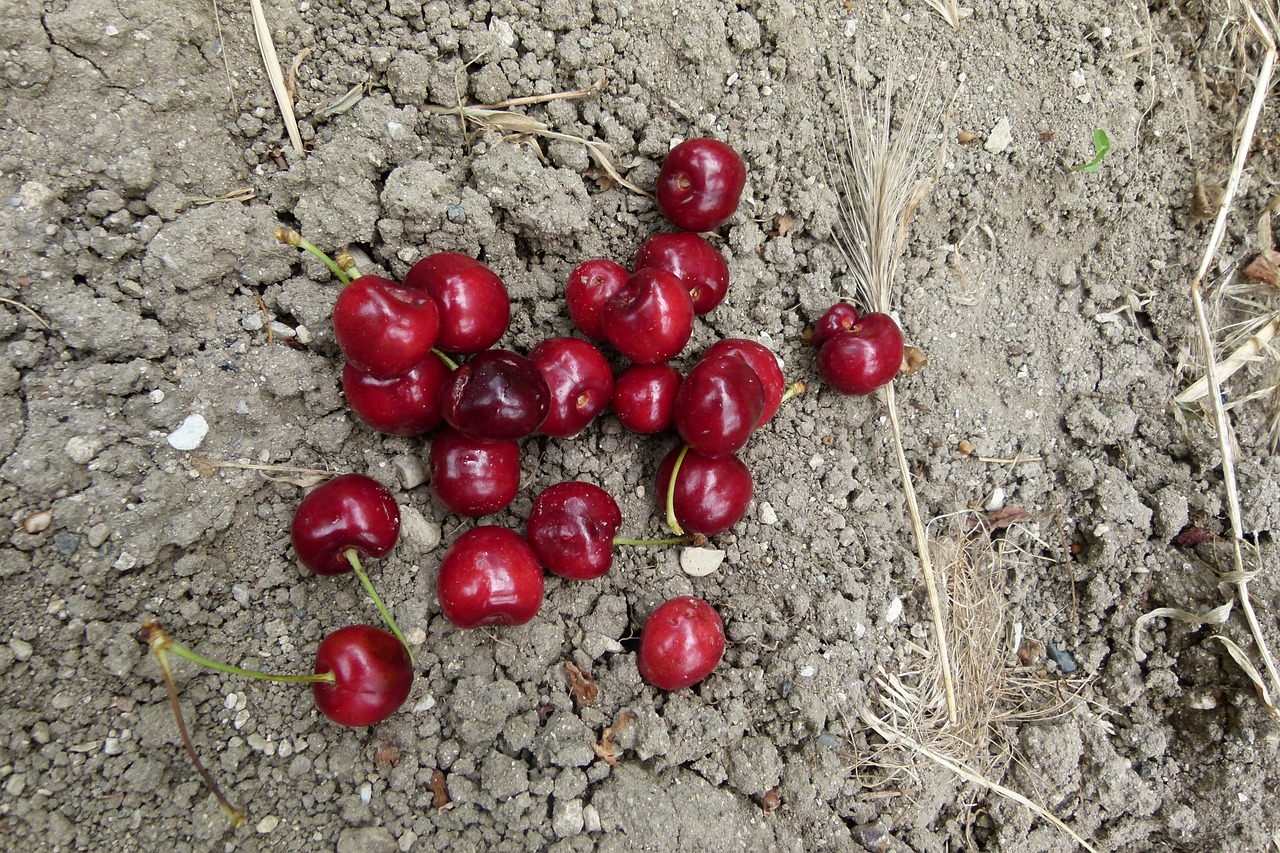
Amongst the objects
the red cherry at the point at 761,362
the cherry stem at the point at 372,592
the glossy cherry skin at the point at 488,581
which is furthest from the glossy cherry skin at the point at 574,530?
the red cherry at the point at 761,362

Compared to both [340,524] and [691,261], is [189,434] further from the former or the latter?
[691,261]

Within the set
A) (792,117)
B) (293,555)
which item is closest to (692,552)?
(293,555)

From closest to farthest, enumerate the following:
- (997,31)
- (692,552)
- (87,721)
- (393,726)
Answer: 1. (87,721)
2. (393,726)
3. (692,552)
4. (997,31)

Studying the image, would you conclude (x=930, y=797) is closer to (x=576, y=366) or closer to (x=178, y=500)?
(x=576, y=366)

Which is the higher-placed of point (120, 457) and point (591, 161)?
point (591, 161)

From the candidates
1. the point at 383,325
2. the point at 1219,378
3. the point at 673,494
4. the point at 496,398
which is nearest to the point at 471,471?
the point at 496,398

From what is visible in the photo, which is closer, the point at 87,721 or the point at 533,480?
the point at 87,721

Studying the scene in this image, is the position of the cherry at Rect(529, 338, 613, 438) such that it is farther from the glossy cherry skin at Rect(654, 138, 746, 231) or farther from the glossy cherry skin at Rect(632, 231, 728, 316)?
the glossy cherry skin at Rect(654, 138, 746, 231)
